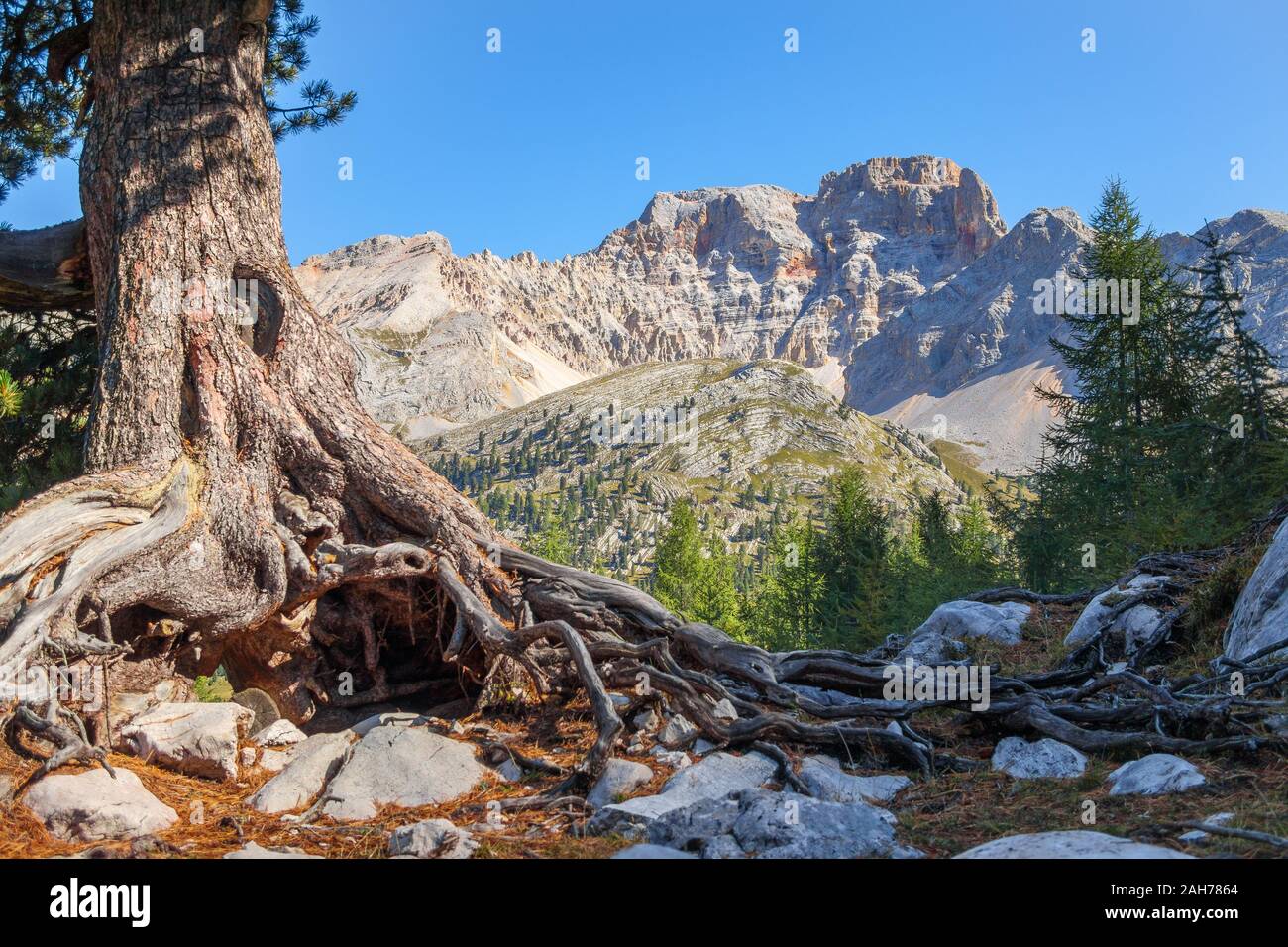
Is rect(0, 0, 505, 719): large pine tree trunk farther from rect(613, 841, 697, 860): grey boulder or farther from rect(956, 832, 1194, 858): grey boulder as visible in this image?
rect(956, 832, 1194, 858): grey boulder

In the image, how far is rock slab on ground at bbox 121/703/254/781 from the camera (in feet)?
23.0

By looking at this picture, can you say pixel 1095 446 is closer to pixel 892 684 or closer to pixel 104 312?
pixel 892 684

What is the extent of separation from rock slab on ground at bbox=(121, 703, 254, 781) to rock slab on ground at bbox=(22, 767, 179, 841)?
0.95 m

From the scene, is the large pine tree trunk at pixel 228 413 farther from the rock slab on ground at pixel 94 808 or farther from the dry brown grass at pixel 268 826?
the rock slab on ground at pixel 94 808

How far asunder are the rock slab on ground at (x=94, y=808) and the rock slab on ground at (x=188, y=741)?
951 millimetres

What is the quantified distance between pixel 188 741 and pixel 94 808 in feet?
4.99

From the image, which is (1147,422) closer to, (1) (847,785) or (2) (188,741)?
(1) (847,785)

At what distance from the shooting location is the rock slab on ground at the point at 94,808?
218 inches

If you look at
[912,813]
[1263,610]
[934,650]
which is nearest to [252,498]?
[912,813]

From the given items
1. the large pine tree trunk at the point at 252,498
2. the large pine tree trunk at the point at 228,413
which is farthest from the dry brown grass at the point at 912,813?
the large pine tree trunk at the point at 228,413

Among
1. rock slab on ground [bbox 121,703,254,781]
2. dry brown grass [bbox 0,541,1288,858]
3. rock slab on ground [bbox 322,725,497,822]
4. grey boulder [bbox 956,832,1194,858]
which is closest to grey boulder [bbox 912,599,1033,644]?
dry brown grass [bbox 0,541,1288,858]
